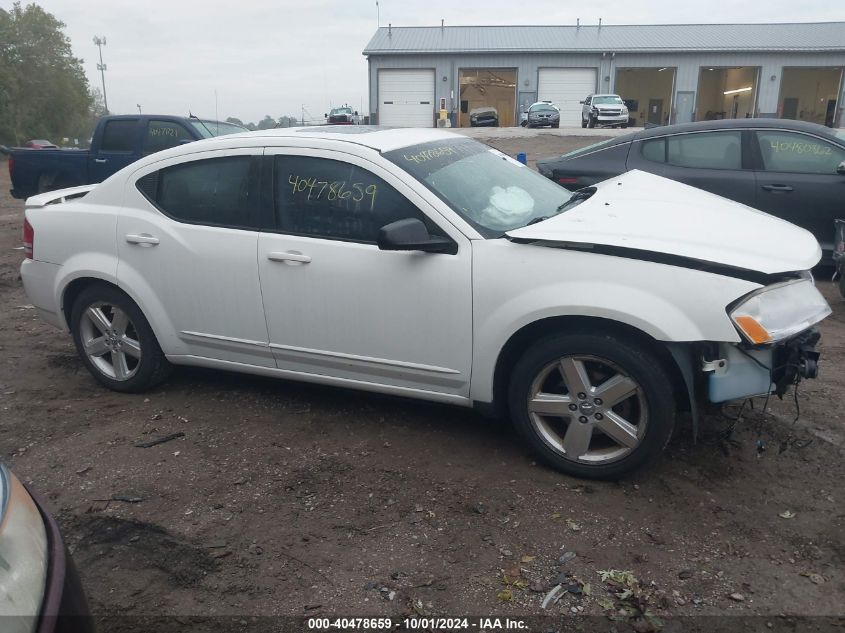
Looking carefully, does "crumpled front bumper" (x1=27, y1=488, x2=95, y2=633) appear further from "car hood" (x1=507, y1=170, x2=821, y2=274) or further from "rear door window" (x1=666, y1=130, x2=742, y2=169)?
"rear door window" (x1=666, y1=130, x2=742, y2=169)

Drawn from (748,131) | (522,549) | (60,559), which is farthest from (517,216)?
(748,131)

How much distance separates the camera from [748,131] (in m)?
6.76

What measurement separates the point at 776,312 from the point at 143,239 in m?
3.44

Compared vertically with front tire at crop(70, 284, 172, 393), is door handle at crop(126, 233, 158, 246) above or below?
above

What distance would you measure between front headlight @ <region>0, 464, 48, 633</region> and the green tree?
1829 inches

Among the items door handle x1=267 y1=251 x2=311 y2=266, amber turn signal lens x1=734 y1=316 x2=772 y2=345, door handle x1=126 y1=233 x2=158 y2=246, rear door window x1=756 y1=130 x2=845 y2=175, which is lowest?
amber turn signal lens x1=734 y1=316 x2=772 y2=345

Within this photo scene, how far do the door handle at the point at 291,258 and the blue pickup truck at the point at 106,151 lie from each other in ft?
22.0

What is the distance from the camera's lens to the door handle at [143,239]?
4.16m

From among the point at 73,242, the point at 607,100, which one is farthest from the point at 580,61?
the point at 73,242

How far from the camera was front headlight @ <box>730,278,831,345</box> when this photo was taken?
115 inches

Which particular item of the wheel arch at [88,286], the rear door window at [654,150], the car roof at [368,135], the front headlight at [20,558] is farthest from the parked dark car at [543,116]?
the front headlight at [20,558]

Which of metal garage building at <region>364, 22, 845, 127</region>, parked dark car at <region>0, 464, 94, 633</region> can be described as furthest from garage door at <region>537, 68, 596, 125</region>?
parked dark car at <region>0, 464, 94, 633</region>

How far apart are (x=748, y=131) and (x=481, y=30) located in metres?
36.6

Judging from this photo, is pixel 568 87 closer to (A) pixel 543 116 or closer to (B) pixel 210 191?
(A) pixel 543 116
